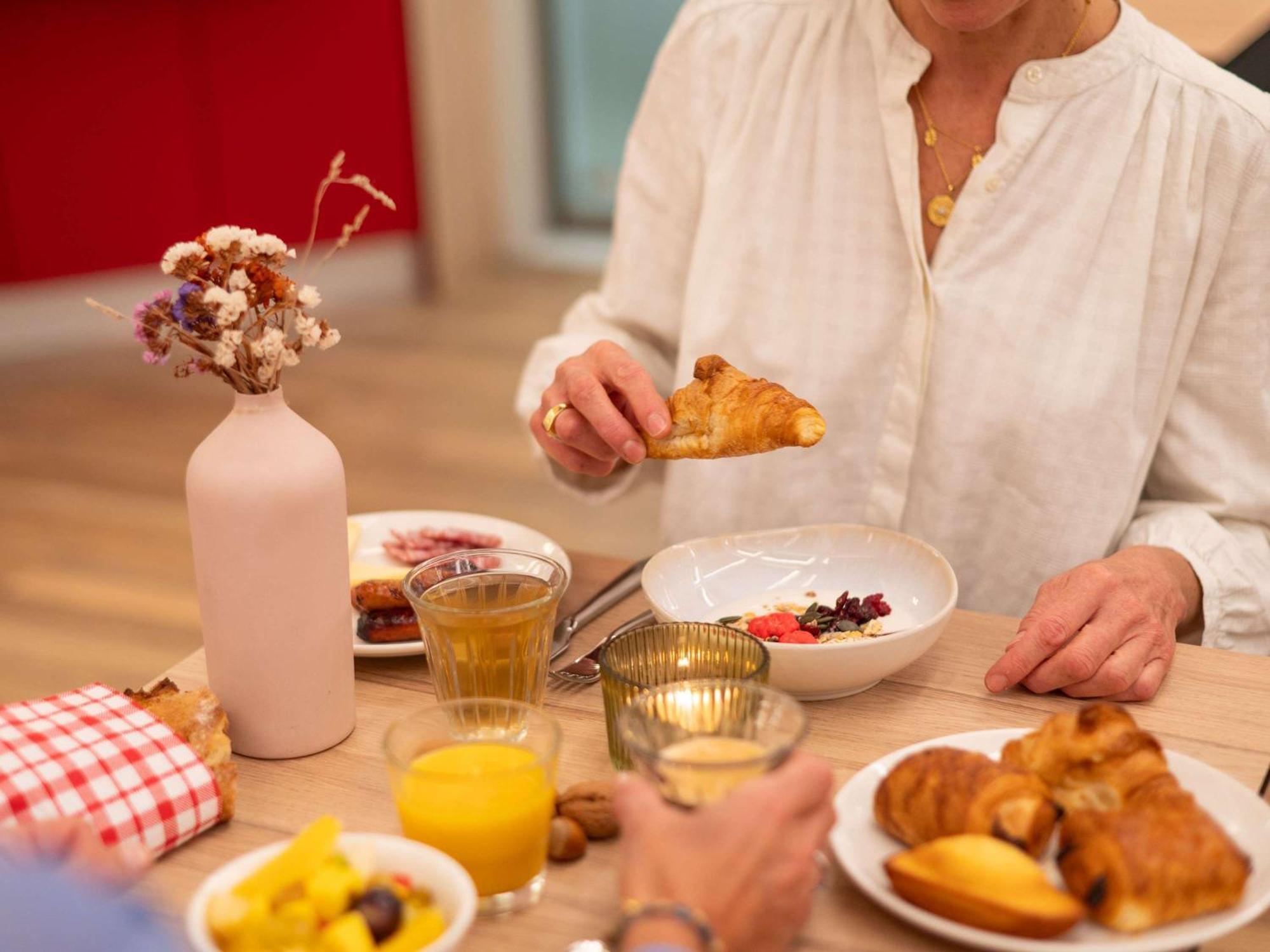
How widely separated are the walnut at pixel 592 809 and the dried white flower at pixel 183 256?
0.47m

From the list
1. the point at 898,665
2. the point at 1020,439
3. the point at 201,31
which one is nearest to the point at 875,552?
the point at 898,665

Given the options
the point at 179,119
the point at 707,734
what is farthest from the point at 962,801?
the point at 179,119

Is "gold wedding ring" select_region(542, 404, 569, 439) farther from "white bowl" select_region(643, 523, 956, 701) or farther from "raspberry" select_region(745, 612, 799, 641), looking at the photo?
"raspberry" select_region(745, 612, 799, 641)

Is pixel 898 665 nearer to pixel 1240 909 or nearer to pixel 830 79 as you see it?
pixel 1240 909

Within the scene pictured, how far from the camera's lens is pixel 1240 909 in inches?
34.7

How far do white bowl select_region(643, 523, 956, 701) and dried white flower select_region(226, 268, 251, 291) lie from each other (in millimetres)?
463

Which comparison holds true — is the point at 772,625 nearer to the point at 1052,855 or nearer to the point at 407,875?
the point at 1052,855

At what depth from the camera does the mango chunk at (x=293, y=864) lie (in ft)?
2.76

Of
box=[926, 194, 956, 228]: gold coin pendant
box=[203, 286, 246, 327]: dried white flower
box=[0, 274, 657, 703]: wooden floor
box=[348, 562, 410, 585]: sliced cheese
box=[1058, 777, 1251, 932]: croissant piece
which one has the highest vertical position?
box=[203, 286, 246, 327]: dried white flower

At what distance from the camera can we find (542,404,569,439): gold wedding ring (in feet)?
4.51

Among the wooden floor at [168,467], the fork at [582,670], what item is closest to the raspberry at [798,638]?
the fork at [582,670]

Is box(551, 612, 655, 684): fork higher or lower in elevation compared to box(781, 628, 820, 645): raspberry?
lower

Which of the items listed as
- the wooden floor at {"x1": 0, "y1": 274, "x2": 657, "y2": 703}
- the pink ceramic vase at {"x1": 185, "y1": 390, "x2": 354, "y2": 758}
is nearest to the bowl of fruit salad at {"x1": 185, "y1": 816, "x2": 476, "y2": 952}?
the pink ceramic vase at {"x1": 185, "y1": 390, "x2": 354, "y2": 758}

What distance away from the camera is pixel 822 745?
45.0 inches
